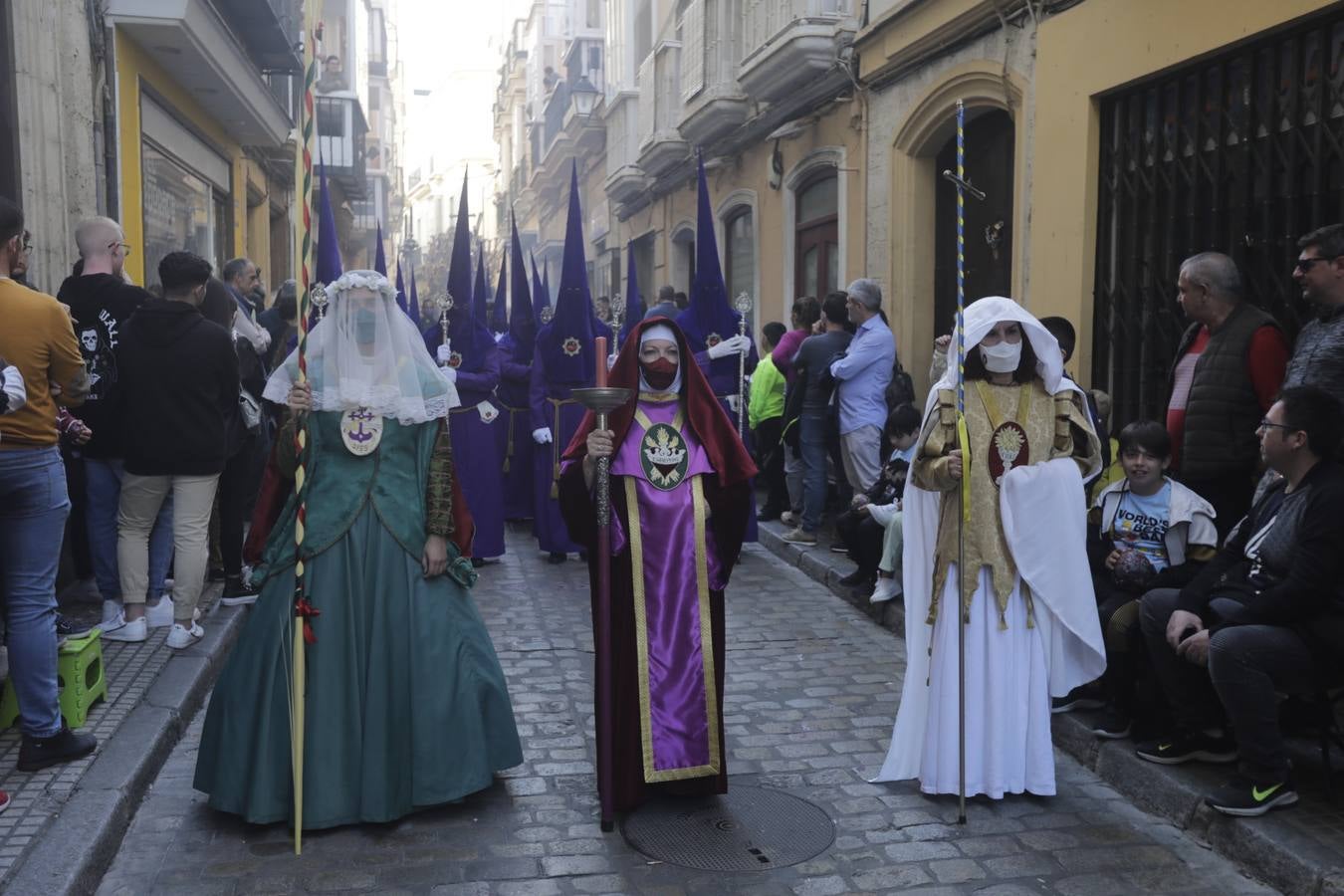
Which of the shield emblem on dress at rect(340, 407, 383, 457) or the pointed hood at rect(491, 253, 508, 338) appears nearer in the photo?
the shield emblem on dress at rect(340, 407, 383, 457)

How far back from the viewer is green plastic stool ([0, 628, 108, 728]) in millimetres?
4734

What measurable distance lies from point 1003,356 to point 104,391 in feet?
14.2

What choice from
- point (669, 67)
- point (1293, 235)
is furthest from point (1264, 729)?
point (669, 67)

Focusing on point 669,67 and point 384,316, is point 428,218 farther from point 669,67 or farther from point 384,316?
point 384,316

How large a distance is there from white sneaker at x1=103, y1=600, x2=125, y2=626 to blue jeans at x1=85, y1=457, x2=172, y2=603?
0.15 feet

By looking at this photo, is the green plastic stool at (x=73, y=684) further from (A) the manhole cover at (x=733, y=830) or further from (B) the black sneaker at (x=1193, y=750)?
(B) the black sneaker at (x=1193, y=750)

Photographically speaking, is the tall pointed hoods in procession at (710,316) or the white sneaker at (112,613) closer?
the white sneaker at (112,613)

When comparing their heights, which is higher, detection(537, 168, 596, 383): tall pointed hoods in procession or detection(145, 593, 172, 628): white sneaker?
detection(537, 168, 596, 383): tall pointed hoods in procession

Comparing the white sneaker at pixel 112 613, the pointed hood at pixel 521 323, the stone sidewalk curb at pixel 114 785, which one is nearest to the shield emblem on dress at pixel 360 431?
the stone sidewalk curb at pixel 114 785

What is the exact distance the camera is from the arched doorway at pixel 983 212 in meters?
9.85

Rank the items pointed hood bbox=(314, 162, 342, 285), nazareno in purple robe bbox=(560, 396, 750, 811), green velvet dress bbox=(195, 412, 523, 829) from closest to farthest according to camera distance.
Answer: green velvet dress bbox=(195, 412, 523, 829), nazareno in purple robe bbox=(560, 396, 750, 811), pointed hood bbox=(314, 162, 342, 285)

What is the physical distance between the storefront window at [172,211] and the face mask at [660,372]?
7.64 m

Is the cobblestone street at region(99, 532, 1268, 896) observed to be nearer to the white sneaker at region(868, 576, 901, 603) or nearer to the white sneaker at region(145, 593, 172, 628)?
the white sneaker at region(145, 593, 172, 628)

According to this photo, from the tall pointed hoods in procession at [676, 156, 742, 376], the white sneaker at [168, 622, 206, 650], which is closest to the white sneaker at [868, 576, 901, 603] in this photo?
the tall pointed hoods in procession at [676, 156, 742, 376]
